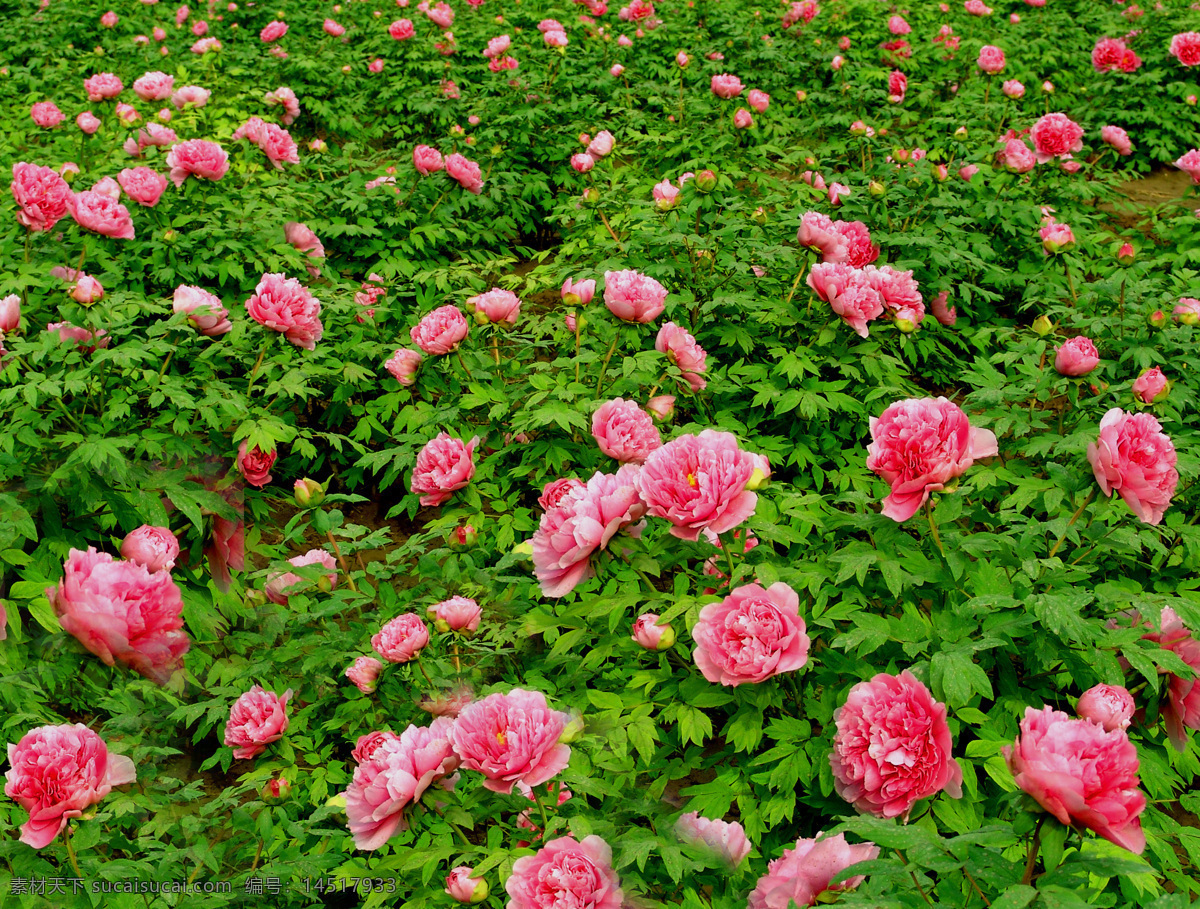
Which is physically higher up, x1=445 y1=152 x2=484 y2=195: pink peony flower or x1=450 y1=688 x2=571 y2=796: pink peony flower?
x1=450 y1=688 x2=571 y2=796: pink peony flower

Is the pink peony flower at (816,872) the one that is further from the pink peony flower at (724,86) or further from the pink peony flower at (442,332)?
the pink peony flower at (724,86)

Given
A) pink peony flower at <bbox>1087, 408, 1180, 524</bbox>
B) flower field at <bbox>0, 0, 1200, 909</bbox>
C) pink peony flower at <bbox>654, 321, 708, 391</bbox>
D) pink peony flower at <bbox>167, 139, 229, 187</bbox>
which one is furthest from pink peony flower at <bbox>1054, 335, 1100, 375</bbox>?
pink peony flower at <bbox>167, 139, 229, 187</bbox>

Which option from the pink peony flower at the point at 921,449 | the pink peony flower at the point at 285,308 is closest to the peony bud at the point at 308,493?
the pink peony flower at the point at 285,308

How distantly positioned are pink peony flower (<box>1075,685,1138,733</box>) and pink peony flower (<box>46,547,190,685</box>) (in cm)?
167

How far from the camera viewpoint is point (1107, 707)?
1.37 meters

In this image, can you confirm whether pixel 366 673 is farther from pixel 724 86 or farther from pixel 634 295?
pixel 724 86

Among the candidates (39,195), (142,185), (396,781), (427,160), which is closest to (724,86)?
(427,160)

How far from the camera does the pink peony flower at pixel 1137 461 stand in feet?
4.84

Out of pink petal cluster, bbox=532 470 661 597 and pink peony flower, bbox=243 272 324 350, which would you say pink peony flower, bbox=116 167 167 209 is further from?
pink petal cluster, bbox=532 470 661 597

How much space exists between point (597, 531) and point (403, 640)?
752 millimetres

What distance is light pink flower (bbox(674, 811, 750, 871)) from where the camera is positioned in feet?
4.95

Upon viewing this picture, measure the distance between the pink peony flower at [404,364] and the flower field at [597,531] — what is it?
22 millimetres

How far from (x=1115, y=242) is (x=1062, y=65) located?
3075 mm

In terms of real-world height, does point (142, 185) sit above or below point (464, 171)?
above
